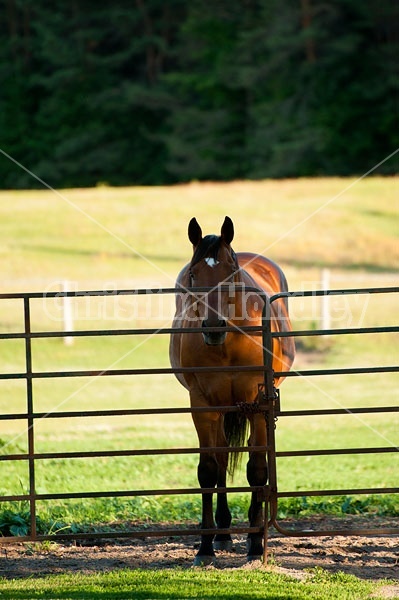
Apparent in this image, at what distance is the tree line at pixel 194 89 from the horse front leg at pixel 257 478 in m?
35.7

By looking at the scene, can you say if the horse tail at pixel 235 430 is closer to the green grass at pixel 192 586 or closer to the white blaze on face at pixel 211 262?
the green grass at pixel 192 586

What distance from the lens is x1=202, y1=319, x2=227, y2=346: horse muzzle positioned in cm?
534

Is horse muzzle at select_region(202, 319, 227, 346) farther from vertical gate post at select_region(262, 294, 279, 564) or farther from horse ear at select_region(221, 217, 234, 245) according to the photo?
horse ear at select_region(221, 217, 234, 245)

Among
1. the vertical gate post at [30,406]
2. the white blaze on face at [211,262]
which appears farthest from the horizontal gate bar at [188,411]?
the white blaze on face at [211,262]

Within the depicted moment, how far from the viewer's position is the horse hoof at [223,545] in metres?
6.09

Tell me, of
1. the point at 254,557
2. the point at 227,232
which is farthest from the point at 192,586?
the point at 227,232

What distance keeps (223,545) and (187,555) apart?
0.34 meters

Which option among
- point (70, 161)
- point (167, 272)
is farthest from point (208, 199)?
point (70, 161)

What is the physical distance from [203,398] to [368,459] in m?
4.78

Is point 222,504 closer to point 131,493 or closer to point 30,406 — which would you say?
point 131,493

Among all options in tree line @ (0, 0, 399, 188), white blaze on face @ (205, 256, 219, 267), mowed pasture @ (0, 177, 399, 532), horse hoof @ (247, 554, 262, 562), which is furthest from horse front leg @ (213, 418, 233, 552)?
tree line @ (0, 0, 399, 188)

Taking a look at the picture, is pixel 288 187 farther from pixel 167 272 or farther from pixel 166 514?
pixel 166 514

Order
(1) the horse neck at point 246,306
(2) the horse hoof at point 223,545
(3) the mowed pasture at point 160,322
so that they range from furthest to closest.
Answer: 1. (3) the mowed pasture at point 160,322
2. (2) the horse hoof at point 223,545
3. (1) the horse neck at point 246,306

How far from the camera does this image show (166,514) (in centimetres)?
708
